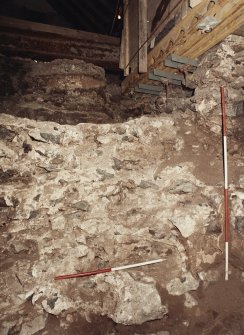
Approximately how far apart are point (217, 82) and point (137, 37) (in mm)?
1572

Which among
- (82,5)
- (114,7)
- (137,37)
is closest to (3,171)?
(137,37)

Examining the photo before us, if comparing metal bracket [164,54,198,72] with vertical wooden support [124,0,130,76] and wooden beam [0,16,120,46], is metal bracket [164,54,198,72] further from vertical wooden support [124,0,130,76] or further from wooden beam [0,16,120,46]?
wooden beam [0,16,120,46]

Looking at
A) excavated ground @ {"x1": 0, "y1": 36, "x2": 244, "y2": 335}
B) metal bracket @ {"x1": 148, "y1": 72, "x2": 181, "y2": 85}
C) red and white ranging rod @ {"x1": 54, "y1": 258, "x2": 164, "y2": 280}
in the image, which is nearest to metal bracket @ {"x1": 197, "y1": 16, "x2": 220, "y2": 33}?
excavated ground @ {"x1": 0, "y1": 36, "x2": 244, "y2": 335}

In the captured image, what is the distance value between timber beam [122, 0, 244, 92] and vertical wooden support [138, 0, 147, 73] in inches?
7.0

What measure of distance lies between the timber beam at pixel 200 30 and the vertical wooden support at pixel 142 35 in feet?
0.58

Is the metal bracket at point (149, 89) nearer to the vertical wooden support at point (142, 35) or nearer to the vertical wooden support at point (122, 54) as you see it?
the vertical wooden support at point (142, 35)

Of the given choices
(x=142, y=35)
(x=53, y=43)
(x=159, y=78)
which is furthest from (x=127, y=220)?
(x=53, y=43)

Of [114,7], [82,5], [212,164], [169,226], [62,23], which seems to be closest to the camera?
[169,226]

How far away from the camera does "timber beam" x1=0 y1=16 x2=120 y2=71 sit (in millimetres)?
4031

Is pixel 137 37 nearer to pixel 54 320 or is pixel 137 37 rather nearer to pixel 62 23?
pixel 54 320

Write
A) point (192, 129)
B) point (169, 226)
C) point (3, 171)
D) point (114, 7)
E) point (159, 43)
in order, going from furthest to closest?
1. point (114, 7)
2. point (159, 43)
3. point (192, 129)
4. point (169, 226)
5. point (3, 171)

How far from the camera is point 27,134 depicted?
7.52 feet

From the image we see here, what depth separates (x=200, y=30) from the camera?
104 inches

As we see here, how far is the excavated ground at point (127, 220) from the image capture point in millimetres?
2053
